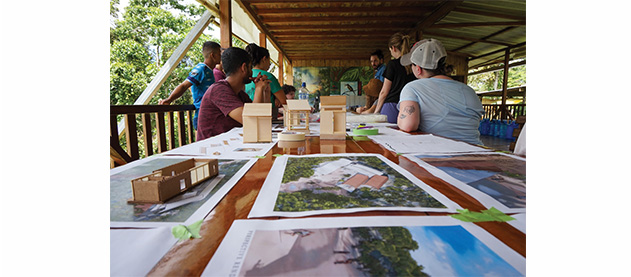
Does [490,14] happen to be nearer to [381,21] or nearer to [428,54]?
[381,21]

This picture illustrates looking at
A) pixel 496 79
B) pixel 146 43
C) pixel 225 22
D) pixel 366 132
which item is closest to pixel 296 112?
pixel 366 132

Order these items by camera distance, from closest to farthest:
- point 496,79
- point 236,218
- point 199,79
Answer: point 236,218, point 199,79, point 496,79

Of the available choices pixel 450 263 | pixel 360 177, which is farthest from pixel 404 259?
pixel 360 177

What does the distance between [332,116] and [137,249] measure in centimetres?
114

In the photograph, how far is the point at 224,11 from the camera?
12.8ft

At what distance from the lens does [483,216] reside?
1.54 ft

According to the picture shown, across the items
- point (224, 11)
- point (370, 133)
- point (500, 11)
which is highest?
point (500, 11)

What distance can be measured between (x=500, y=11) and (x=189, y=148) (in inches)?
238

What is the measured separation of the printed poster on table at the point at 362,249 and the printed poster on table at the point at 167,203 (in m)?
0.11

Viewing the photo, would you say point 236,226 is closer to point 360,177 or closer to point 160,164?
point 360,177

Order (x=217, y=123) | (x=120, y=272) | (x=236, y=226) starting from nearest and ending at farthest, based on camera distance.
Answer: (x=120, y=272) < (x=236, y=226) < (x=217, y=123)

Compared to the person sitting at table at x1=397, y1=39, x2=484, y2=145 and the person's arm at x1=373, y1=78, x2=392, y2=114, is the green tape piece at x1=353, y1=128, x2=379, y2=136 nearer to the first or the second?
the person sitting at table at x1=397, y1=39, x2=484, y2=145

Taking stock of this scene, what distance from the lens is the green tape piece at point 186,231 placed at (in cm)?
41

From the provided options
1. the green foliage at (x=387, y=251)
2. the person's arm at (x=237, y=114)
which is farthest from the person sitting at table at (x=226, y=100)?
the green foliage at (x=387, y=251)
